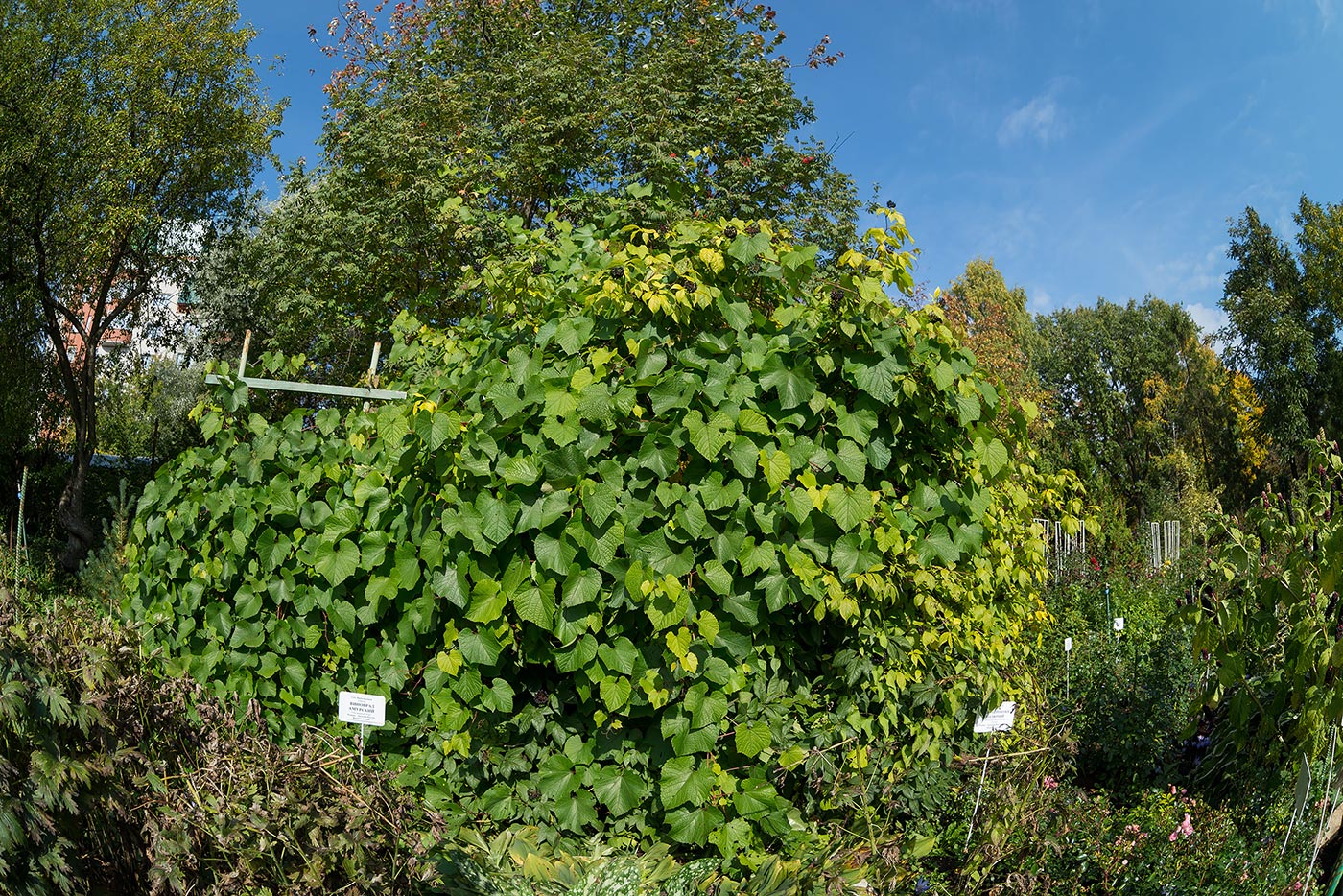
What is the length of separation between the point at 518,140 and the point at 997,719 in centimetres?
748

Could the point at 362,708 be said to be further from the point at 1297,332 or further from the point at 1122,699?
the point at 1297,332

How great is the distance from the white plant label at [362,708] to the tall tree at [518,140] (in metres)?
5.47

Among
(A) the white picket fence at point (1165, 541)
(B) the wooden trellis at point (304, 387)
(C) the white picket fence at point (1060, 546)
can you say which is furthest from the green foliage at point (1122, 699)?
(A) the white picket fence at point (1165, 541)

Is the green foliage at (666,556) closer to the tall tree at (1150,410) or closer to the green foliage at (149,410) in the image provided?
the green foliage at (149,410)

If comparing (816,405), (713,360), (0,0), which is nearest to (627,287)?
(713,360)

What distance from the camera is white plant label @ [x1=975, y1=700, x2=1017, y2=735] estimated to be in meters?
2.98

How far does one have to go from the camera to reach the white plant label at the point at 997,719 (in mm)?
2982

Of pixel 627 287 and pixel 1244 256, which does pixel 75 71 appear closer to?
pixel 627 287

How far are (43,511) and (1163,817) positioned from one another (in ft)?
45.7

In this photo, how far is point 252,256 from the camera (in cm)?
1232

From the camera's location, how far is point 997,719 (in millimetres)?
3002

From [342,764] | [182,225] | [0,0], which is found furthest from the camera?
[182,225]

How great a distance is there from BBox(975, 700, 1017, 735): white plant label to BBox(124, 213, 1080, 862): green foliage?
0.19 feet

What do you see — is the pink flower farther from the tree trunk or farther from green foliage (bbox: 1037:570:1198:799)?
the tree trunk
